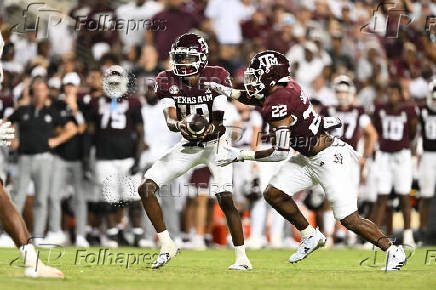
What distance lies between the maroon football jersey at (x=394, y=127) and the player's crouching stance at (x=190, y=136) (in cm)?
505

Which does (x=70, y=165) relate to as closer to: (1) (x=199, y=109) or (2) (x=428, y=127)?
(1) (x=199, y=109)

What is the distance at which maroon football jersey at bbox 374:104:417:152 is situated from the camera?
45.3 ft

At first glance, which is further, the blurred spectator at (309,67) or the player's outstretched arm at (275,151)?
the blurred spectator at (309,67)

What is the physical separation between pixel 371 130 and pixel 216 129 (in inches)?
189

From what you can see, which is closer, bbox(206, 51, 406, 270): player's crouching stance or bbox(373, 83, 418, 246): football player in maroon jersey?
bbox(206, 51, 406, 270): player's crouching stance

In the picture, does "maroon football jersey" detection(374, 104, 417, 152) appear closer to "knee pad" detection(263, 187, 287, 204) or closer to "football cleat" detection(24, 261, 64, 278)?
"knee pad" detection(263, 187, 287, 204)

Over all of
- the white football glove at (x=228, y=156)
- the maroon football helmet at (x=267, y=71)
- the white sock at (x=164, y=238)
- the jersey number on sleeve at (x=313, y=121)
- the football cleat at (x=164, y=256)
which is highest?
the maroon football helmet at (x=267, y=71)

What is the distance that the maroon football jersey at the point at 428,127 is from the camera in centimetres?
1380

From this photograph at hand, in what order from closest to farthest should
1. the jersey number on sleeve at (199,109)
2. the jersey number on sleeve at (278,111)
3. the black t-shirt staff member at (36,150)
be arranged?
the jersey number on sleeve at (278,111)
the jersey number on sleeve at (199,109)
the black t-shirt staff member at (36,150)

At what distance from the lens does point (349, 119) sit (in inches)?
524

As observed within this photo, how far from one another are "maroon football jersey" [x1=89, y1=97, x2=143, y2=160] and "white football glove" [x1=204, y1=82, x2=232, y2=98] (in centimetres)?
374

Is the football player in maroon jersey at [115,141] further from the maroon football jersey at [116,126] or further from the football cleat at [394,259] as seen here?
the football cleat at [394,259]

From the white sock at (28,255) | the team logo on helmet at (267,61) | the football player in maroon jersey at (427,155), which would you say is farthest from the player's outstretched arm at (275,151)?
the football player in maroon jersey at (427,155)

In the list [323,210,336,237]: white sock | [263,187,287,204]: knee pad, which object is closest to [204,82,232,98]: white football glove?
[263,187,287,204]: knee pad
